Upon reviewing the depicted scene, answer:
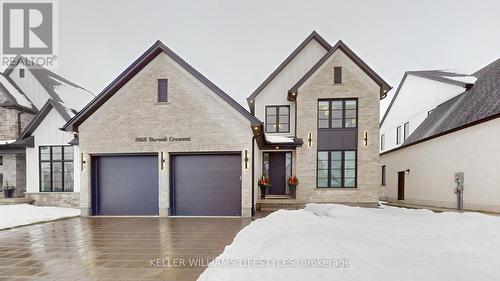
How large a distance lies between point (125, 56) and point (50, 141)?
6118cm

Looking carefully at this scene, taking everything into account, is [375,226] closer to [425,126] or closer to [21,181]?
[425,126]

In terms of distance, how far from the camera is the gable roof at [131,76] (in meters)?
9.43

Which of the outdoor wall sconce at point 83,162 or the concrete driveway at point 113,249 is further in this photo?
the outdoor wall sconce at point 83,162

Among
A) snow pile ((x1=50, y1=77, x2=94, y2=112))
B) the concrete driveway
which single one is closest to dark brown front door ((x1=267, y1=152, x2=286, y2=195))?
the concrete driveway

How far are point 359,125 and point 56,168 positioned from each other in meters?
17.8

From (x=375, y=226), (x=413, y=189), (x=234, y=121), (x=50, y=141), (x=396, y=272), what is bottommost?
(x=413, y=189)

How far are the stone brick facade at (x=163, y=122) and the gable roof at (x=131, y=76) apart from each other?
18 cm

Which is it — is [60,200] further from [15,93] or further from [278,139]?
[278,139]

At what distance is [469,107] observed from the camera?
1298 cm

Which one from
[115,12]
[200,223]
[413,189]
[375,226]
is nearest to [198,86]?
[200,223]

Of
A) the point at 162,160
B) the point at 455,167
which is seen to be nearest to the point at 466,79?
the point at 455,167

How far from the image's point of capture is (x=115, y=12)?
31.3 meters

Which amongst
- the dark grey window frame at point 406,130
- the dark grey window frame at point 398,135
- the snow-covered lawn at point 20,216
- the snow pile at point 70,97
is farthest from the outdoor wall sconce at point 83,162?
the dark grey window frame at point 398,135

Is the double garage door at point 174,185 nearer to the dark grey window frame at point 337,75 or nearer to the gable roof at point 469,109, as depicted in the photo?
the dark grey window frame at point 337,75
